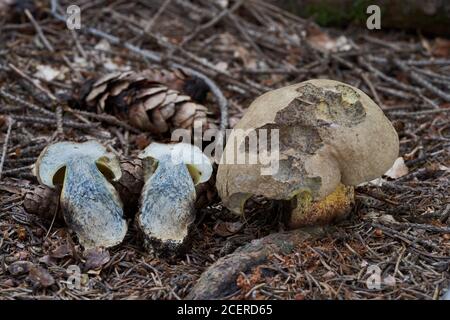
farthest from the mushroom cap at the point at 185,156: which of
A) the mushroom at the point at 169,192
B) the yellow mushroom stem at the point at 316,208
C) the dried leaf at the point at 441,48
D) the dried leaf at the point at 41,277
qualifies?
the dried leaf at the point at 441,48

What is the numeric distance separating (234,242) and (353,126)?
72 cm

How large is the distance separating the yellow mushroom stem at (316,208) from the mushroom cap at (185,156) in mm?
426

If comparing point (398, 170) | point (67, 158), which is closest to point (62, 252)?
point (67, 158)

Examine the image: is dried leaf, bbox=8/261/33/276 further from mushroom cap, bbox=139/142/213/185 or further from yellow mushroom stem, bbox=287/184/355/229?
yellow mushroom stem, bbox=287/184/355/229

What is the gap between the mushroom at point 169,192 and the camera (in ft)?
8.70

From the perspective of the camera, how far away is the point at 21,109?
376cm

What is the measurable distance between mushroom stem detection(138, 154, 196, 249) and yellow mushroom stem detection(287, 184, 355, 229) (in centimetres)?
45

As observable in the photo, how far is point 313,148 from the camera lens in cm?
249

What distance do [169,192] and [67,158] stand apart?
18.9 inches

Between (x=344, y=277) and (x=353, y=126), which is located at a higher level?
(x=353, y=126)

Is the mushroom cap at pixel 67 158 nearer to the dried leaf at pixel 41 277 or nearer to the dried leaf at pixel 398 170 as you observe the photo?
the dried leaf at pixel 41 277

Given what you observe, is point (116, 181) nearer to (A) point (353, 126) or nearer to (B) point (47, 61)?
(A) point (353, 126)

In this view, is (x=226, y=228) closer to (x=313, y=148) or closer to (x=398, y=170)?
(x=313, y=148)
